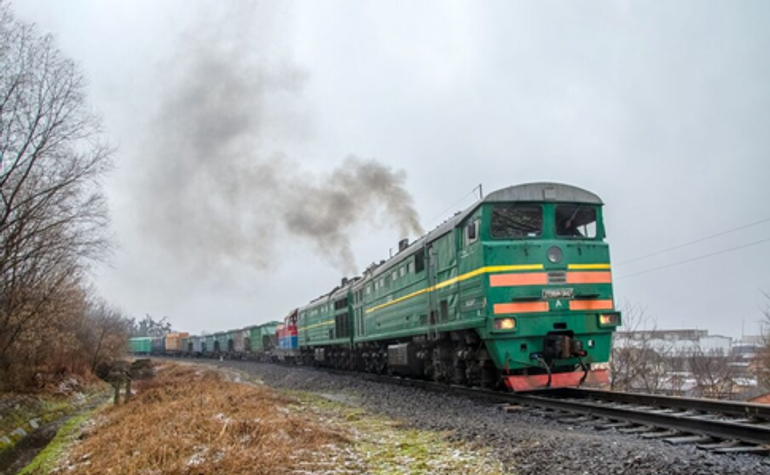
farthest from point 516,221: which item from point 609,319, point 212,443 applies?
point 212,443

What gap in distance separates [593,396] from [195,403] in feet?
25.7

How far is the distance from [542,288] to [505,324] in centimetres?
100

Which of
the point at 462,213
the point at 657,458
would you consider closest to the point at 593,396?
the point at 462,213

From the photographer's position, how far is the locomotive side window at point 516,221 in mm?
11461

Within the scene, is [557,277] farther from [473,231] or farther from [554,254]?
[473,231]

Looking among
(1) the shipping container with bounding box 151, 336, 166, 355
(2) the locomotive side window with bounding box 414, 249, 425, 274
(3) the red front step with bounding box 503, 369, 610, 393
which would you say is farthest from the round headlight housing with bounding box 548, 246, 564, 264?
(1) the shipping container with bounding box 151, 336, 166, 355

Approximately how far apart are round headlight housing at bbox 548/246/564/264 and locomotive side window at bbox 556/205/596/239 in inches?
16.8

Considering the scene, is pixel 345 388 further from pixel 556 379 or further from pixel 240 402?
pixel 556 379

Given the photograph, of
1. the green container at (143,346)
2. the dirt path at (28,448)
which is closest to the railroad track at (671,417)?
the dirt path at (28,448)

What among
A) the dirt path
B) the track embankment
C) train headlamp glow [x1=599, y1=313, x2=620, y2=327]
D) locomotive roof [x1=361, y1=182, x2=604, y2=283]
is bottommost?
the dirt path

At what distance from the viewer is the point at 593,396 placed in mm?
11453

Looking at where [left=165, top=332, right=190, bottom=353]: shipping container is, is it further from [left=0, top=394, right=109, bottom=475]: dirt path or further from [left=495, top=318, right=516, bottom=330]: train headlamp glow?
[left=495, top=318, right=516, bottom=330]: train headlamp glow

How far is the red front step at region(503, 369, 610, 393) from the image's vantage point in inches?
433

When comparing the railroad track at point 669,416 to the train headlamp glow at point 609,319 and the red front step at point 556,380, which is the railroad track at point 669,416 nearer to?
the red front step at point 556,380
